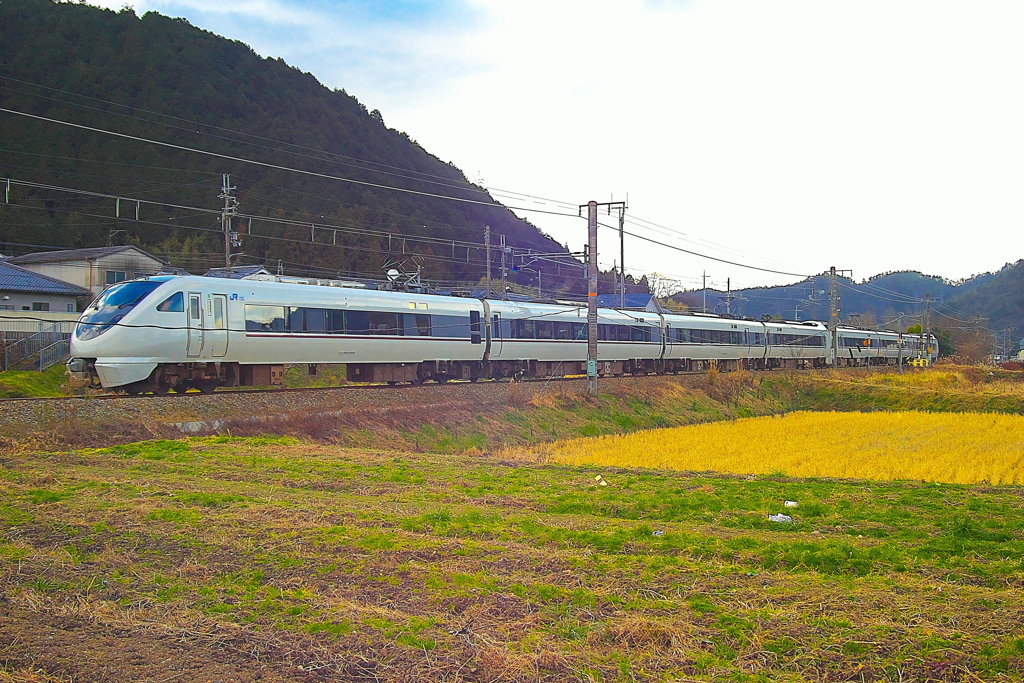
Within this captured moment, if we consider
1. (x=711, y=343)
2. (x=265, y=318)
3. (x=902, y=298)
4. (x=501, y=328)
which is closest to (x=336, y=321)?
(x=265, y=318)

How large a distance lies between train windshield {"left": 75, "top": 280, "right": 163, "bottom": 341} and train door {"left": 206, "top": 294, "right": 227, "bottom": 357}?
4.09 ft

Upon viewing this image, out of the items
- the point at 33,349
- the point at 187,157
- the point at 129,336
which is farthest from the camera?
the point at 187,157

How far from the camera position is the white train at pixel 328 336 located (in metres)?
17.1


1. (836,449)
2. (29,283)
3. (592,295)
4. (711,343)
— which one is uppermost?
(29,283)

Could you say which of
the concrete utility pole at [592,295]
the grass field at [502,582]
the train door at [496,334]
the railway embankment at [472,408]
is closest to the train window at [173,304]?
the railway embankment at [472,408]

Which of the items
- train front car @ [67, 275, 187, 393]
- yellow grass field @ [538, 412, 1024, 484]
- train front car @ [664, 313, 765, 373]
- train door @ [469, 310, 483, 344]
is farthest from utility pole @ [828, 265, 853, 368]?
train front car @ [67, 275, 187, 393]

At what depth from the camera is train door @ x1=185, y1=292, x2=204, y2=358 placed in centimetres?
1770

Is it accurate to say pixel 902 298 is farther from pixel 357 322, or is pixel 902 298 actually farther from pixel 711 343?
pixel 357 322

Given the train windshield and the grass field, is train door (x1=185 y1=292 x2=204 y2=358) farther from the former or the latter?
the grass field

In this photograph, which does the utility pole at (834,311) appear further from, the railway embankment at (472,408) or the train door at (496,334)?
the train door at (496,334)

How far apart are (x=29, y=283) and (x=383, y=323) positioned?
881 inches

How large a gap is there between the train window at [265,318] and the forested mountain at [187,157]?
26413 mm

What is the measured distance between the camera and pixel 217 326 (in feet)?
59.7

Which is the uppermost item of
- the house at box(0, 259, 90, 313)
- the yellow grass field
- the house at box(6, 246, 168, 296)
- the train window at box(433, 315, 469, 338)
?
the house at box(6, 246, 168, 296)
